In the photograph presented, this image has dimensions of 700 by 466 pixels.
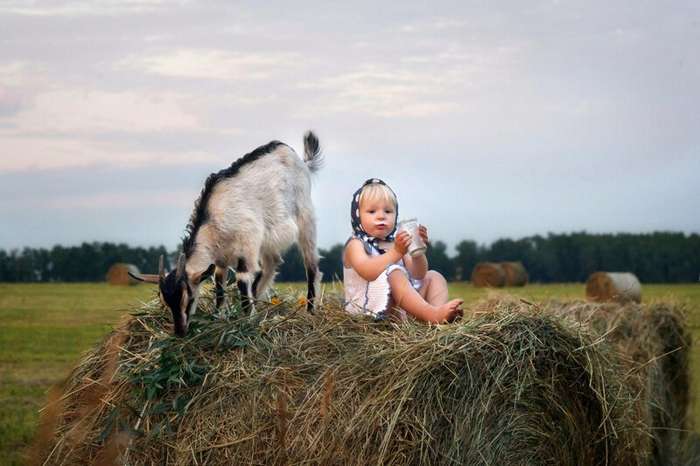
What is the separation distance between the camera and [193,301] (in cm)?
635

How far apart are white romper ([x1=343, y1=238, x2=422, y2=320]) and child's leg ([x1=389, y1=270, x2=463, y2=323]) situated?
47 mm

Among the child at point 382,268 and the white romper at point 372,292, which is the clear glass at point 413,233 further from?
the white romper at point 372,292

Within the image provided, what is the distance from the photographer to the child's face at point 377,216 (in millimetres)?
6652

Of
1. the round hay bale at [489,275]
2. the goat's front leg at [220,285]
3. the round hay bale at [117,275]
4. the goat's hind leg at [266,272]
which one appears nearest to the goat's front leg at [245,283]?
the goat's front leg at [220,285]

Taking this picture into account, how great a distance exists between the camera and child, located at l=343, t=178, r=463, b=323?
632cm

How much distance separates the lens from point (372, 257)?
654cm

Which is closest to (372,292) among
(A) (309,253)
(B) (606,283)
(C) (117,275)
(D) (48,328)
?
(A) (309,253)

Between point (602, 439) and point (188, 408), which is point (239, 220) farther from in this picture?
point (602, 439)

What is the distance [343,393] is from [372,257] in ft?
4.18

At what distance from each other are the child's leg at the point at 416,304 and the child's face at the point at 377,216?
14.9 inches

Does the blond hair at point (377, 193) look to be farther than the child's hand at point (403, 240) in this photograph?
Yes

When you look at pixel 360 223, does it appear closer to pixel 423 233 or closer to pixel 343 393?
pixel 423 233

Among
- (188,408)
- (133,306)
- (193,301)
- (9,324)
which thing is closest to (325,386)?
(188,408)

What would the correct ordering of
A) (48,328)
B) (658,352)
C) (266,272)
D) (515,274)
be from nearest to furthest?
(266,272), (658,352), (48,328), (515,274)
